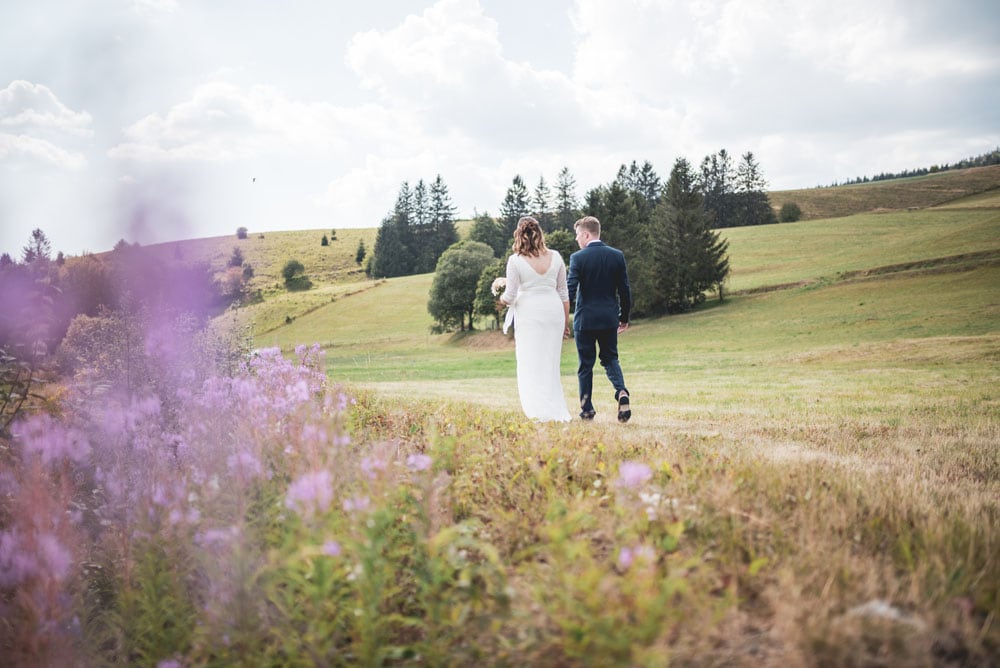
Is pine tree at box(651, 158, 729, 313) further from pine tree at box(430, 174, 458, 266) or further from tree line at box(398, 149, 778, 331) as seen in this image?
pine tree at box(430, 174, 458, 266)

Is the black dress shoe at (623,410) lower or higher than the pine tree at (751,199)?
lower

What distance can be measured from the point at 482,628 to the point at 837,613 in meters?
1.59

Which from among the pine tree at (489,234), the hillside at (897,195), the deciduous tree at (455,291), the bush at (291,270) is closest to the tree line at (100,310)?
the deciduous tree at (455,291)

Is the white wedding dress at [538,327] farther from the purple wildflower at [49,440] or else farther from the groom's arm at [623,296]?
the purple wildflower at [49,440]

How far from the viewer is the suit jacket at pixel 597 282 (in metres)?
7.48

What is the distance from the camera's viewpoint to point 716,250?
46.5 meters

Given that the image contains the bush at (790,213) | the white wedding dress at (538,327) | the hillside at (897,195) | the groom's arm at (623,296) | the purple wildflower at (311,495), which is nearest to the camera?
the purple wildflower at (311,495)

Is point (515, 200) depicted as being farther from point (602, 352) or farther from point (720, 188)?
point (602, 352)

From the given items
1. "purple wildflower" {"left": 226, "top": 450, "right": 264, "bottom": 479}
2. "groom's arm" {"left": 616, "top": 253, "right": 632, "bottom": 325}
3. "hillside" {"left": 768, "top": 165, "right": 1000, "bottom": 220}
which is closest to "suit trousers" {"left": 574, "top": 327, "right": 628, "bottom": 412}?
"groom's arm" {"left": 616, "top": 253, "right": 632, "bottom": 325}

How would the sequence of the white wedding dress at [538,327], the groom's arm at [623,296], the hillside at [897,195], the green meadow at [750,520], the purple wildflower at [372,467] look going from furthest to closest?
1. the hillside at [897,195]
2. the white wedding dress at [538,327]
3. the groom's arm at [623,296]
4. the purple wildflower at [372,467]
5. the green meadow at [750,520]

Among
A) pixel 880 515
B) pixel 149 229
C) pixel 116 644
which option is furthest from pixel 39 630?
pixel 880 515

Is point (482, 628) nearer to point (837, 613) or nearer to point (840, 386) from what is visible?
point (837, 613)

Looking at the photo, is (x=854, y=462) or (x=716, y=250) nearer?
(x=854, y=462)

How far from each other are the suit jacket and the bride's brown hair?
1.70 ft
